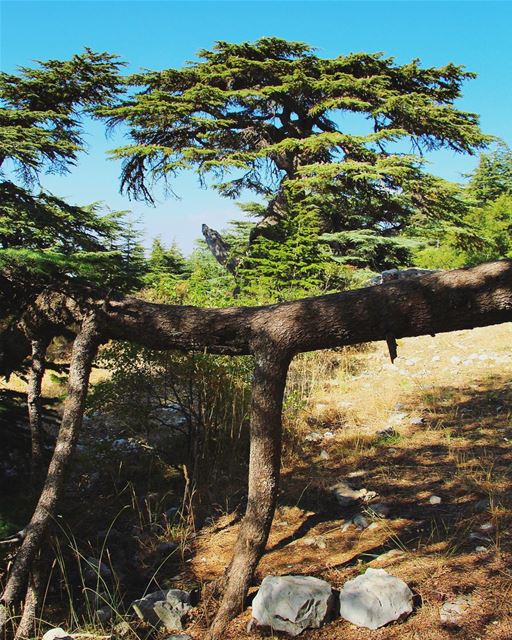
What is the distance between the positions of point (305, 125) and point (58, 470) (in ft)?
53.1

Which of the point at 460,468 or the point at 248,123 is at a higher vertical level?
the point at 248,123

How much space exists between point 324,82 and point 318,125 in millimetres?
2475

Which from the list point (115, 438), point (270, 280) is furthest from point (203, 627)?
point (270, 280)

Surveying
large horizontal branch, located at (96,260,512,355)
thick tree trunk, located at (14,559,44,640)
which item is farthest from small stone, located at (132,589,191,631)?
large horizontal branch, located at (96,260,512,355)

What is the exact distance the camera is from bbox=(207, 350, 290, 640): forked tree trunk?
2.80m

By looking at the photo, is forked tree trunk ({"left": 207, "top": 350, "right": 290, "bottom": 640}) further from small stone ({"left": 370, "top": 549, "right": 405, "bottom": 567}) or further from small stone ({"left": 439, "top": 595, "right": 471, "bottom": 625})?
small stone ({"left": 439, "top": 595, "right": 471, "bottom": 625})

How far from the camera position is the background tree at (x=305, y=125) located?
47.6ft

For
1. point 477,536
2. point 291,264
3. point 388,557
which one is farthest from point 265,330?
point 291,264

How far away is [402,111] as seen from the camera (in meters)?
14.9

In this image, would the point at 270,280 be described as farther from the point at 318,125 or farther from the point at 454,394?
the point at 318,125

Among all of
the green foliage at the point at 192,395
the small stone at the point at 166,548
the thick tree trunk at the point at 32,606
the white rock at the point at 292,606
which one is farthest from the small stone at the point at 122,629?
the green foliage at the point at 192,395

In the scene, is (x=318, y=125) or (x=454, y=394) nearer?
(x=454, y=394)

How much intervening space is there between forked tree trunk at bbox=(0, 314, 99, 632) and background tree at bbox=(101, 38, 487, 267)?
37.9 feet

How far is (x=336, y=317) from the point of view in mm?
2707
